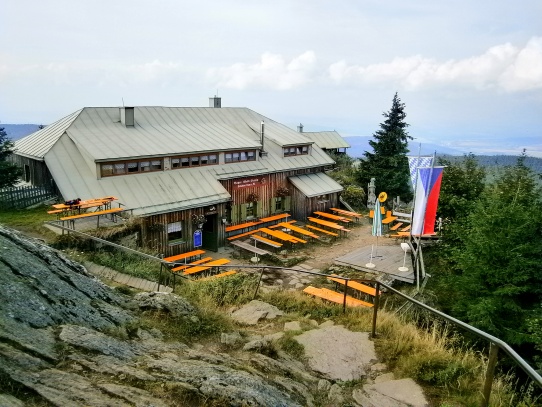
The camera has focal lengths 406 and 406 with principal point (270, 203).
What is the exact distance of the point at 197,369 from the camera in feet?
16.6

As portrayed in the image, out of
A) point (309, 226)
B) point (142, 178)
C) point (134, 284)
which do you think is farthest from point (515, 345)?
point (142, 178)

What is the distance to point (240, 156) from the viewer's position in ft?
87.8

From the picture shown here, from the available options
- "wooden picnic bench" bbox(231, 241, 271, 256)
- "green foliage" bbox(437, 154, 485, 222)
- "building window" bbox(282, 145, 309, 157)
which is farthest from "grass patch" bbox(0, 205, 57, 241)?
"green foliage" bbox(437, 154, 485, 222)

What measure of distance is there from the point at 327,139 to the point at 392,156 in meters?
17.7

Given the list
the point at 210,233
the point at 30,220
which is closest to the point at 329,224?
the point at 210,233

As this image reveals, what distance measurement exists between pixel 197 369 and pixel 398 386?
3.04 meters

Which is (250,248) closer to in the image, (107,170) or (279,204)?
(279,204)

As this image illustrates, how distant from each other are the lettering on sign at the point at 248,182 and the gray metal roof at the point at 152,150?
16.0 inches

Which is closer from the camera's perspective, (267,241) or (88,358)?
(88,358)

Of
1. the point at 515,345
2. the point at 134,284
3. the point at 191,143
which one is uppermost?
the point at 191,143

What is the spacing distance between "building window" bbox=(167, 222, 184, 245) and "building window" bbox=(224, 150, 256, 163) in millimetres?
6220

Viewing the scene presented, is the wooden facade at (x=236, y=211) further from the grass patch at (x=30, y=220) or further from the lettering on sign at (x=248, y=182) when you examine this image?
the grass patch at (x=30, y=220)

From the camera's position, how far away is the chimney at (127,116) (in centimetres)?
2459

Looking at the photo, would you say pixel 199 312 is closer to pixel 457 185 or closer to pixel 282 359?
pixel 282 359
